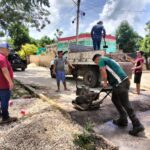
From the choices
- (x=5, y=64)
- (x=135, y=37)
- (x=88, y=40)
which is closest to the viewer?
(x=5, y=64)

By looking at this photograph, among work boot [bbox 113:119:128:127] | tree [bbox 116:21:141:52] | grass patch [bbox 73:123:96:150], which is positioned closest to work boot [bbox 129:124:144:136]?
work boot [bbox 113:119:128:127]

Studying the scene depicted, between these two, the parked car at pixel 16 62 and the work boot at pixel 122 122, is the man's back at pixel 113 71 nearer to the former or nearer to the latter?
the work boot at pixel 122 122

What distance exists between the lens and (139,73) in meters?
10.9

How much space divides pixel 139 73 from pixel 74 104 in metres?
3.65

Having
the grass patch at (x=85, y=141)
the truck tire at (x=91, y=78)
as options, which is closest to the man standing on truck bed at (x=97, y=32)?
the truck tire at (x=91, y=78)

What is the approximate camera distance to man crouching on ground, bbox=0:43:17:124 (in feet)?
20.2

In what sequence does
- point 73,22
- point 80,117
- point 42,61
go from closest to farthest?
point 80,117 → point 73,22 → point 42,61

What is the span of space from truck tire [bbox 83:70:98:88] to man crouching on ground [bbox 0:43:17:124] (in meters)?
6.34

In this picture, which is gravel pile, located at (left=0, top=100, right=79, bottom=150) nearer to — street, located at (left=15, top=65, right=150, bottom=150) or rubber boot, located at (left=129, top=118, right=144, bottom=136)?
street, located at (left=15, top=65, right=150, bottom=150)

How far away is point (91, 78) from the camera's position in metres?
12.8

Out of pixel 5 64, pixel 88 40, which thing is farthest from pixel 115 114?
pixel 88 40

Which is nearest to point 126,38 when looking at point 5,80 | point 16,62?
point 16,62

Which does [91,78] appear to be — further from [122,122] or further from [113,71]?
[113,71]

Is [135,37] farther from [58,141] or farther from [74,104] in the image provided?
[58,141]
